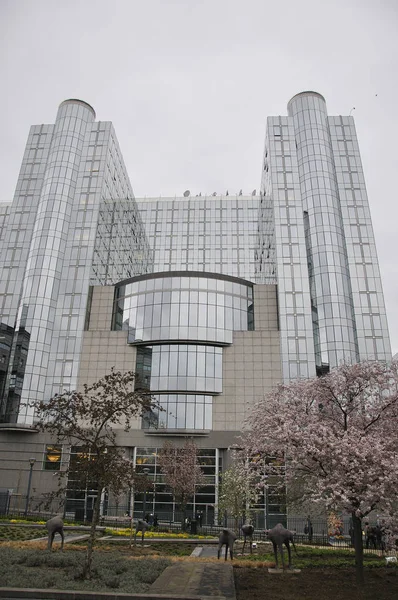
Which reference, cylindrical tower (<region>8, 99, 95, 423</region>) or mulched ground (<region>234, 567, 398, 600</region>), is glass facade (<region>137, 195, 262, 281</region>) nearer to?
cylindrical tower (<region>8, 99, 95, 423</region>)

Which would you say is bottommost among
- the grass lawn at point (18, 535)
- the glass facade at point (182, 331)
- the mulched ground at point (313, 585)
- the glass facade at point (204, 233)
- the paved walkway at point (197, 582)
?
the mulched ground at point (313, 585)

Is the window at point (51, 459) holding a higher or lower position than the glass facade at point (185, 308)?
lower

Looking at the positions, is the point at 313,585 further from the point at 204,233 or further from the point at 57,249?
the point at 204,233

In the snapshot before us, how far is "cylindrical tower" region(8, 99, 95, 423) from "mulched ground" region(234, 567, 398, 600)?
48887mm

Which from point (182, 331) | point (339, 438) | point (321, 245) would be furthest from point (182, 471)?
point (321, 245)

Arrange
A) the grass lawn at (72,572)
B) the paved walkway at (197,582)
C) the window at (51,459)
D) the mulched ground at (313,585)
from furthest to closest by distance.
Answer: the window at (51,459)
the mulched ground at (313,585)
the grass lawn at (72,572)
the paved walkway at (197,582)

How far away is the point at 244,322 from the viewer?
65.9 m

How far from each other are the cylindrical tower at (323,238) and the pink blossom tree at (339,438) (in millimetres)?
39163

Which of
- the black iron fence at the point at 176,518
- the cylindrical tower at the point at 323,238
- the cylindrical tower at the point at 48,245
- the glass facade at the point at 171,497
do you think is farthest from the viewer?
the cylindrical tower at the point at 48,245

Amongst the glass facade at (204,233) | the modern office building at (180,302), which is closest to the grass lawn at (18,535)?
the modern office building at (180,302)

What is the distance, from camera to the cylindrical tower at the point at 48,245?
6328 cm

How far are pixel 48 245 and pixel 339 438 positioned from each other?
6106 centimetres

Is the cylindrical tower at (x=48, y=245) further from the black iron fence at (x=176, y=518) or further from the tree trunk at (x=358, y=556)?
the tree trunk at (x=358, y=556)

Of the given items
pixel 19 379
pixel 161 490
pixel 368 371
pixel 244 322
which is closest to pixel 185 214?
pixel 244 322
